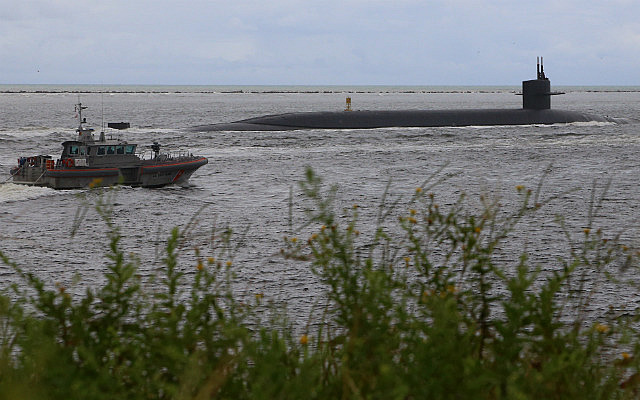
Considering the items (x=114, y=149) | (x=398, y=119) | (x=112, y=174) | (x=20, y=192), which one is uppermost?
(x=398, y=119)

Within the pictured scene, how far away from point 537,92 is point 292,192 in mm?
59334

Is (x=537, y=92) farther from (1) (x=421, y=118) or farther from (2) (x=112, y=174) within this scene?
(2) (x=112, y=174)

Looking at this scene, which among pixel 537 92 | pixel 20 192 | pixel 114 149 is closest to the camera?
pixel 20 192

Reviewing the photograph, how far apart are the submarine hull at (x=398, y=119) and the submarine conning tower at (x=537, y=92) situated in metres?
0.76

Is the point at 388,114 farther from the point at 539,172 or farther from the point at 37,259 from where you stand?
the point at 37,259

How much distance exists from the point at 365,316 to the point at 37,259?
54.9ft

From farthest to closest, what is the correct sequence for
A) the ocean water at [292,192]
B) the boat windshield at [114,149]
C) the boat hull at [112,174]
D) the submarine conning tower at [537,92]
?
the submarine conning tower at [537,92] → the boat windshield at [114,149] → the boat hull at [112,174] → the ocean water at [292,192]

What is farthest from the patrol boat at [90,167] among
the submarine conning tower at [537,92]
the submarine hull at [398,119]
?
the submarine conning tower at [537,92]

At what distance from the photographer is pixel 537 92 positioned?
2763 inches

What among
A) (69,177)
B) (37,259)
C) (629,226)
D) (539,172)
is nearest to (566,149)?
(539,172)

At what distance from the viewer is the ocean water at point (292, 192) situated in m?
18.2

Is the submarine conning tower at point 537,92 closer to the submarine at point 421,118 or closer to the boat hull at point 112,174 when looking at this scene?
the submarine at point 421,118

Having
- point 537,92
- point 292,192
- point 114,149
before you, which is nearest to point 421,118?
point 537,92

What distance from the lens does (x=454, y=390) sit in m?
4.14
